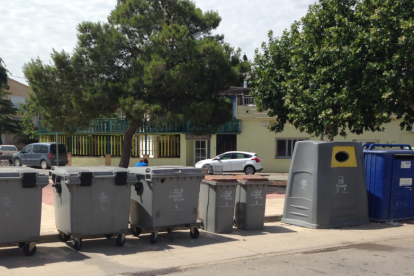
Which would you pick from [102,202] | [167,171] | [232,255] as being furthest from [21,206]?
[232,255]

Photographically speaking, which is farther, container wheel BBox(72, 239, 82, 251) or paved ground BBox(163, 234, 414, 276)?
container wheel BBox(72, 239, 82, 251)

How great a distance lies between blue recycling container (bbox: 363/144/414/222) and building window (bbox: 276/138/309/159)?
1746 centimetres

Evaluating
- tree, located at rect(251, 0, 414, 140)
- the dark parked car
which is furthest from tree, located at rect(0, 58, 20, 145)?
tree, located at rect(251, 0, 414, 140)

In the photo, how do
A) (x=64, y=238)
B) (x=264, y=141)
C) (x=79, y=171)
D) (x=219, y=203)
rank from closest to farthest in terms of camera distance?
(x=79, y=171), (x=64, y=238), (x=219, y=203), (x=264, y=141)

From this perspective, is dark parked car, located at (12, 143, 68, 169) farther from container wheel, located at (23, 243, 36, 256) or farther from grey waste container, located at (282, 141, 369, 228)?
container wheel, located at (23, 243, 36, 256)

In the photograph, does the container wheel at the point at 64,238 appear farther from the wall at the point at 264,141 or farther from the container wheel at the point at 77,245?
the wall at the point at 264,141

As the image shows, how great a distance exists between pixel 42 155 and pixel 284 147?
1545cm

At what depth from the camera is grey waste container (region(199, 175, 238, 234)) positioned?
8773mm

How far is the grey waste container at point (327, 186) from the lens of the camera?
953cm

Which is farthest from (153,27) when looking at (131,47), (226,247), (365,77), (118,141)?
(226,247)

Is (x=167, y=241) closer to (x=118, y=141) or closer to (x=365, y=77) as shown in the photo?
(x=365, y=77)

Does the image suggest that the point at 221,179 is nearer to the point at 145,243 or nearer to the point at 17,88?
the point at 145,243

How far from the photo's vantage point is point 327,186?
376 inches

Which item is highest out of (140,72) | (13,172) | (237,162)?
(140,72)
